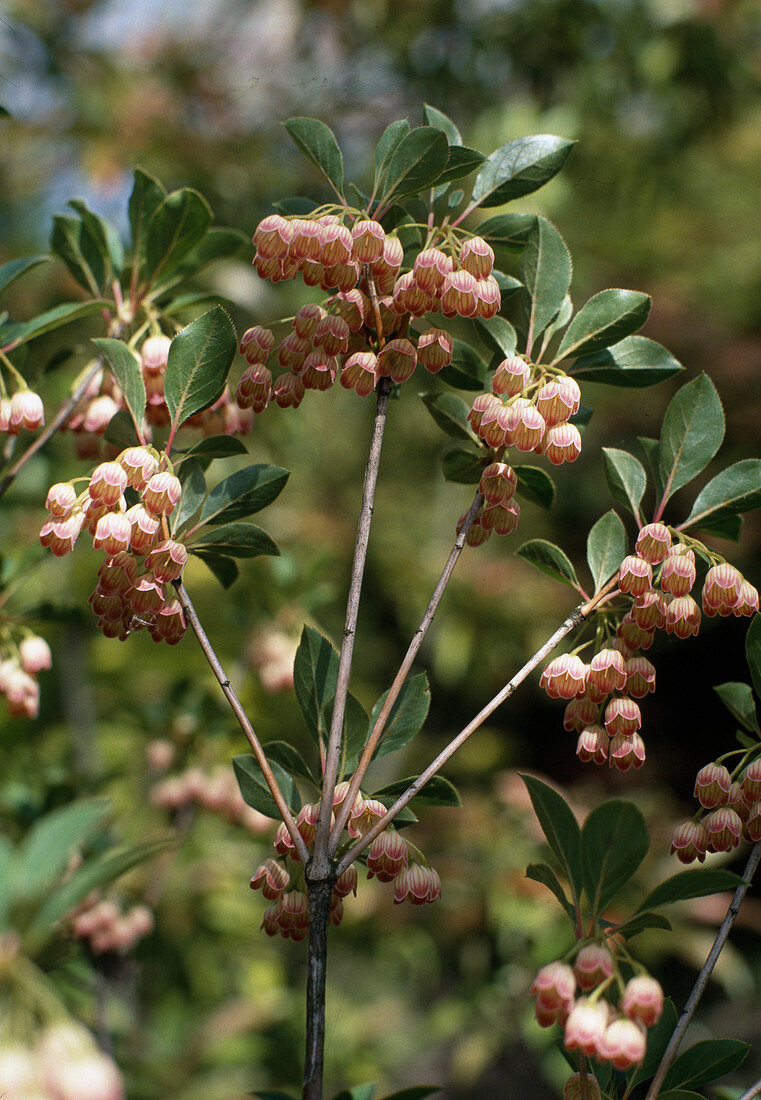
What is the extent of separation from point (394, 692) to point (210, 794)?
71 cm

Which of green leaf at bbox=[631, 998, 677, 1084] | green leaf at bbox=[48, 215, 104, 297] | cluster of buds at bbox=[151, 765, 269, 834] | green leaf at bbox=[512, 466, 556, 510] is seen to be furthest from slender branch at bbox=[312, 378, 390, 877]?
cluster of buds at bbox=[151, 765, 269, 834]

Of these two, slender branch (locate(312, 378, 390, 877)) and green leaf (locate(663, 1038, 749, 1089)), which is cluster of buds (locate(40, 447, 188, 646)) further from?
green leaf (locate(663, 1038, 749, 1089))

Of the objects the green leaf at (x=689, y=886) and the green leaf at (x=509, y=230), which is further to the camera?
the green leaf at (x=509, y=230)

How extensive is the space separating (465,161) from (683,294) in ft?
10.7

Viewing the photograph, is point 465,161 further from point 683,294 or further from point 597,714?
point 683,294

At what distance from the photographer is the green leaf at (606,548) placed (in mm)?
476

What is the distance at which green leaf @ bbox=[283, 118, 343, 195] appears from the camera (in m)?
0.45

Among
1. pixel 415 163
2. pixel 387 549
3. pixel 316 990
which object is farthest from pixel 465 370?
pixel 387 549

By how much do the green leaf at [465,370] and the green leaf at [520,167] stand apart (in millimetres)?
85

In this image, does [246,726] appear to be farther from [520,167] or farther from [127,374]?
[520,167]

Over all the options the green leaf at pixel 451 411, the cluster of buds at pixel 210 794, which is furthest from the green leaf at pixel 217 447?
the cluster of buds at pixel 210 794

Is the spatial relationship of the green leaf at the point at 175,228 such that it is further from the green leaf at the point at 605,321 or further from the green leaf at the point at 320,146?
the green leaf at the point at 605,321

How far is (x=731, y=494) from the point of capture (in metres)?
0.45

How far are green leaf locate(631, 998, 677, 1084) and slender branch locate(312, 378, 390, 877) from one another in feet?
0.69
